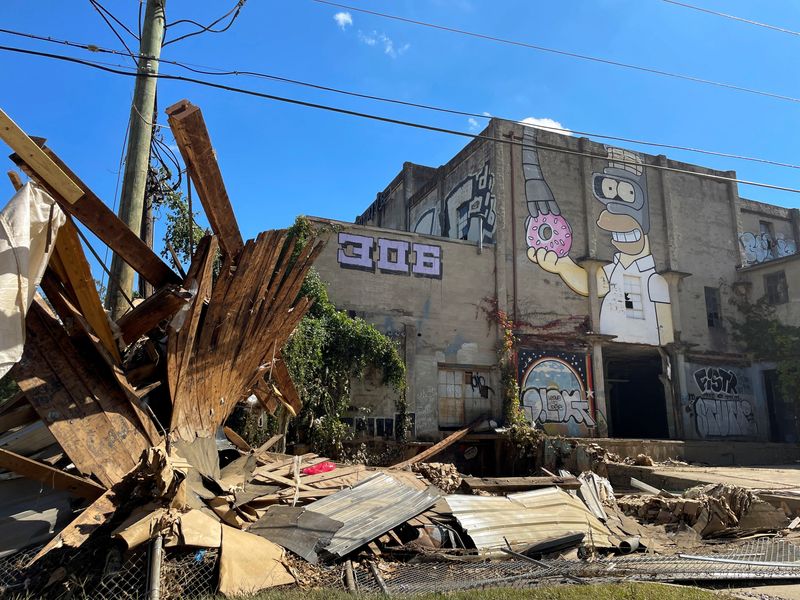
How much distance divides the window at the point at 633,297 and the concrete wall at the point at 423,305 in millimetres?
5566

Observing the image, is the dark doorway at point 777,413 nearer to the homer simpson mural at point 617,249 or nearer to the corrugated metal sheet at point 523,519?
the homer simpson mural at point 617,249

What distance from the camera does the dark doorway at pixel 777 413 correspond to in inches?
861

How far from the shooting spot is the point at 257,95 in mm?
8219

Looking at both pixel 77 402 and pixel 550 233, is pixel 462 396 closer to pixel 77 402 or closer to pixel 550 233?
pixel 550 233

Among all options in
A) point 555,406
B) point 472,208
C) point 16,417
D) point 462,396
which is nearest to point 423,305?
point 462,396

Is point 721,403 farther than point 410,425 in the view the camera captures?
Yes

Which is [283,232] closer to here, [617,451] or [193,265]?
[193,265]

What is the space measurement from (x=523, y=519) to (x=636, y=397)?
1872cm

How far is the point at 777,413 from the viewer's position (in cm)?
2211

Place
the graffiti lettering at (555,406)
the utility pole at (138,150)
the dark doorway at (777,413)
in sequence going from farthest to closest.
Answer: the dark doorway at (777,413) < the graffiti lettering at (555,406) < the utility pole at (138,150)

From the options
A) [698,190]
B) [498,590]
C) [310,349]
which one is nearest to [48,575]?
[498,590]

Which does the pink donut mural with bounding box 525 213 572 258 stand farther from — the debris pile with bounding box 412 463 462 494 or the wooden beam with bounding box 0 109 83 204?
the wooden beam with bounding box 0 109 83 204

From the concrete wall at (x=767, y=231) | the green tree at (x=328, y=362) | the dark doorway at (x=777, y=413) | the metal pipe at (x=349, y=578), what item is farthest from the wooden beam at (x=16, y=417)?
the concrete wall at (x=767, y=231)

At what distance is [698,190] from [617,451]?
12.1 m
